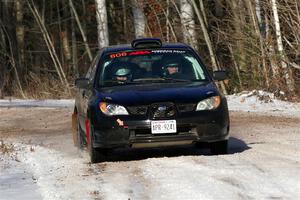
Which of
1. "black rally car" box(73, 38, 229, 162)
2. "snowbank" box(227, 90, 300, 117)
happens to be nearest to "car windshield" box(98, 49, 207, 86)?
"black rally car" box(73, 38, 229, 162)

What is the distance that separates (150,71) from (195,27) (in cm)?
1503

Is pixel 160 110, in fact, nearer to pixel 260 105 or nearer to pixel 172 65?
pixel 172 65

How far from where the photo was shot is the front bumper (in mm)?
10922

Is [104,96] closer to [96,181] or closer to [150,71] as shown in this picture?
[150,71]

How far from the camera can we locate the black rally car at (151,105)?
10930 mm

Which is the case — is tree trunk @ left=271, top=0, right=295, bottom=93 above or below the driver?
below

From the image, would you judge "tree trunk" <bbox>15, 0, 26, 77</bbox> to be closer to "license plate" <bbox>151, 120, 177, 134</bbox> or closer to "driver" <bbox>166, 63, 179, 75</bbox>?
"driver" <bbox>166, 63, 179, 75</bbox>

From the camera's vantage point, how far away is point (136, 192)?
28.6 feet

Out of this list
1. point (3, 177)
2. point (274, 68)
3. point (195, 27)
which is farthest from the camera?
point (195, 27)

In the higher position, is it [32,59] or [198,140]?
[198,140]

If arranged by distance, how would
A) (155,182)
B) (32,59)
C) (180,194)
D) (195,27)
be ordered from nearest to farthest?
(180,194), (155,182), (195,27), (32,59)

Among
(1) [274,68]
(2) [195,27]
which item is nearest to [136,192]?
(1) [274,68]

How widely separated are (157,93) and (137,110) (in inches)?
15.2

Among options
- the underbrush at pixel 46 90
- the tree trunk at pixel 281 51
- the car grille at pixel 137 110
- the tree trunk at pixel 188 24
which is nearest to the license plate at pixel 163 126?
the car grille at pixel 137 110
